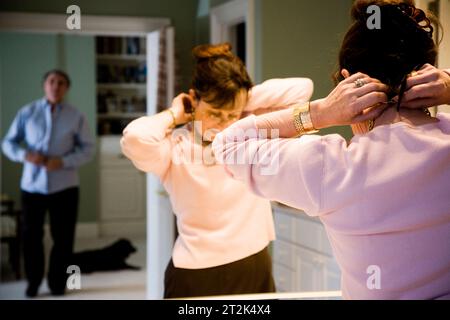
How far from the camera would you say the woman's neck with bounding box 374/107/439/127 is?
30.2 inches

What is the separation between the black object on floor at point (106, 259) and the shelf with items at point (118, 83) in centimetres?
147

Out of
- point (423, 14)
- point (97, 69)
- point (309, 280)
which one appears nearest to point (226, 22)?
point (309, 280)

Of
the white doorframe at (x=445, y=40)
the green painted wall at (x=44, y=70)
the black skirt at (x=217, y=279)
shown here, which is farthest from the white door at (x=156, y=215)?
the green painted wall at (x=44, y=70)

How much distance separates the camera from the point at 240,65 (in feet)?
4.53

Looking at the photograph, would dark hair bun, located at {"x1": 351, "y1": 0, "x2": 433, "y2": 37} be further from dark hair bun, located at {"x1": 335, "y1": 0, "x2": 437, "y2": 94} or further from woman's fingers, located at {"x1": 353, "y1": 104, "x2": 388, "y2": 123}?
woman's fingers, located at {"x1": 353, "y1": 104, "x2": 388, "y2": 123}

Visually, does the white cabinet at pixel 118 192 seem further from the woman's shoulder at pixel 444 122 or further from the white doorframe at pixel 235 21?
the woman's shoulder at pixel 444 122

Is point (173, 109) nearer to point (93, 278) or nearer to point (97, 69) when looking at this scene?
point (93, 278)

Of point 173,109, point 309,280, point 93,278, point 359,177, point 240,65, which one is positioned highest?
point 240,65

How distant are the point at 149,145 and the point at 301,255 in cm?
96

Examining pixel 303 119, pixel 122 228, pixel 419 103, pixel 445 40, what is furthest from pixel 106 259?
pixel 419 103

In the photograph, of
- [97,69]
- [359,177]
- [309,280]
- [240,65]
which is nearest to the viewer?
[359,177]

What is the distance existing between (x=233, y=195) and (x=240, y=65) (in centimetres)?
31

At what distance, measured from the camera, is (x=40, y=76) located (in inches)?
196

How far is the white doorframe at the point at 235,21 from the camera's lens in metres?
2.20
